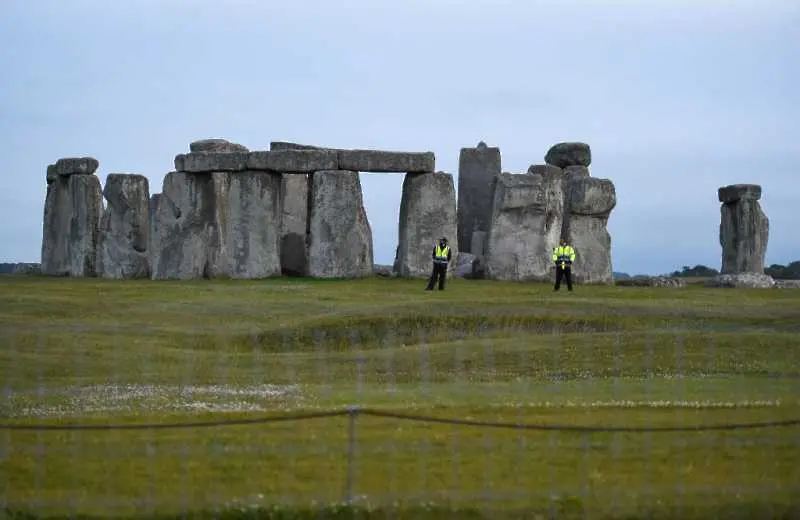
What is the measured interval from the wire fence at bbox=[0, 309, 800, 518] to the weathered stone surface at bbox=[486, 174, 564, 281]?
1572 centimetres

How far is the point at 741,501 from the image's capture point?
59.4 feet

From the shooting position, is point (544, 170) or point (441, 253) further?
point (544, 170)

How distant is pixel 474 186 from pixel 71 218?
13550mm

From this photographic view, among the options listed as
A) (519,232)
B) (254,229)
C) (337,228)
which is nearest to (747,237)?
(519,232)

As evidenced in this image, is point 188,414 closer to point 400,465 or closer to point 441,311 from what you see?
point 400,465

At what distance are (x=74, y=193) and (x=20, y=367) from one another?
25.6 metres

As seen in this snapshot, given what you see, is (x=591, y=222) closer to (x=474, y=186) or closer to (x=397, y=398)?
(x=474, y=186)

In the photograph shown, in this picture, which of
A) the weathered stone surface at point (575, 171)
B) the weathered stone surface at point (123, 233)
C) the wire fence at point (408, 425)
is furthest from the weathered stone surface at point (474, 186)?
the wire fence at point (408, 425)

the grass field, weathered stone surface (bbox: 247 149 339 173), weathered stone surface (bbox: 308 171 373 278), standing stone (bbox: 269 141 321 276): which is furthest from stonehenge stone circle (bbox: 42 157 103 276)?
the grass field

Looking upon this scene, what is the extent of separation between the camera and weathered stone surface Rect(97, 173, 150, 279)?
2048 inches

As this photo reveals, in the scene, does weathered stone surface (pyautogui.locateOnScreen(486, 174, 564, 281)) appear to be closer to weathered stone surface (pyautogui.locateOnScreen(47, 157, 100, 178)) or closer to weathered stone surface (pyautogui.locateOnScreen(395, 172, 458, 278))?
weathered stone surface (pyautogui.locateOnScreen(395, 172, 458, 278))

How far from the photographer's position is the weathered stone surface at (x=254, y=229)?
161ft

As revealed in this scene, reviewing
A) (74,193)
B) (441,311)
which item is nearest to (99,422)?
(441,311)

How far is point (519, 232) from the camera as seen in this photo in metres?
49.8
